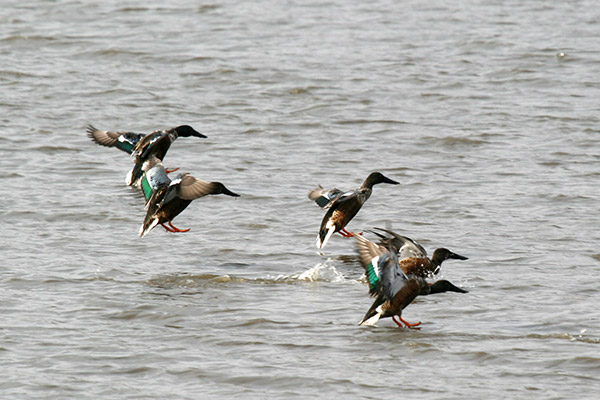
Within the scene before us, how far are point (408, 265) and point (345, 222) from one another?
1154 mm

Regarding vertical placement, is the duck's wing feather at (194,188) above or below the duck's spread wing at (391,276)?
above

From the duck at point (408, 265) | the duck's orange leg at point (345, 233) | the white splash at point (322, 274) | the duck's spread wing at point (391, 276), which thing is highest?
the duck's spread wing at point (391, 276)

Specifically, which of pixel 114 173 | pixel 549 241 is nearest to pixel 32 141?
pixel 114 173

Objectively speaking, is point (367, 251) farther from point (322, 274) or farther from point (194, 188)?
point (194, 188)

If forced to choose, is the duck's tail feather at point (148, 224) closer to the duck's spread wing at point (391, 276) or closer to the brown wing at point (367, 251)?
the brown wing at point (367, 251)

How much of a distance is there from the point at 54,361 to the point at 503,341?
2.86 meters

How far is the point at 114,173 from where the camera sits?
12688 millimetres

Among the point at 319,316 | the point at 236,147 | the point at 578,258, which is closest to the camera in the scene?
the point at 319,316

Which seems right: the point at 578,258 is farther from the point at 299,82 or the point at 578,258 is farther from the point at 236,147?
the point at 299,82

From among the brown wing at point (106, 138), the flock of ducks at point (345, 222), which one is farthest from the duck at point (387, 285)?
the brown wing at point (106, 138)

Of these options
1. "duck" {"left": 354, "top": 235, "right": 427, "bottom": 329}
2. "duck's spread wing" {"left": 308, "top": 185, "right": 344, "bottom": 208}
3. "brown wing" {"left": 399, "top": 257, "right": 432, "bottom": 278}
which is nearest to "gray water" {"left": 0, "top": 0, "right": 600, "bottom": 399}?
"duck" {"left": 354, "top": 235, "right": 427, "bottom": 329}

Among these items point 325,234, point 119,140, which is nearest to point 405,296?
point 325,234

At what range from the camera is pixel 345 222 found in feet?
32.7

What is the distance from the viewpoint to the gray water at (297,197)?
7.15 m
